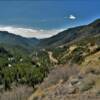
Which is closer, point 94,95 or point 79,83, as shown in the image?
point 94,95

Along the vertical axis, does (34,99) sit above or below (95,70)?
below

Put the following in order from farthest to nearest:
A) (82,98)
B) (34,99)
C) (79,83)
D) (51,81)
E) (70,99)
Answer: (51,81) < (34,99) < (79,83) < (70,99) < (82,98)

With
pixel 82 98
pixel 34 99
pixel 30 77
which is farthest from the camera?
pixel 30 77

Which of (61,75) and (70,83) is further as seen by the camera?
(61,75)

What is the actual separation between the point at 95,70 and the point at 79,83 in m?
5.74

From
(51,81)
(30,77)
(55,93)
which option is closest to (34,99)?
(55,93)

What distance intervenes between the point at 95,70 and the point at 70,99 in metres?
13.0

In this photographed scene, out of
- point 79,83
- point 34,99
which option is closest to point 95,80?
point 79,83

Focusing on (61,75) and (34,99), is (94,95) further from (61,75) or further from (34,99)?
(61,75)

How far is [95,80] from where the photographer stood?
49.4 meters

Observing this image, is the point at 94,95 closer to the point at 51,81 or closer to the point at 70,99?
the point at 70,99

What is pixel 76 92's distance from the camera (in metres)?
48.0

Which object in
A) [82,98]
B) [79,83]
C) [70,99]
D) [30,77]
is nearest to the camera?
[82,98]

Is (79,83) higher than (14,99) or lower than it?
higher
